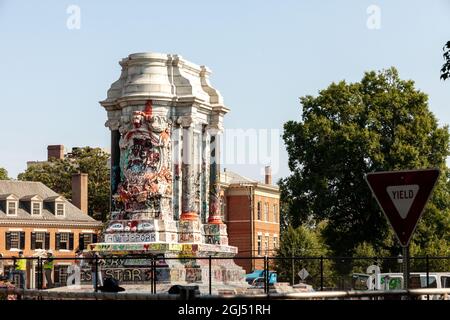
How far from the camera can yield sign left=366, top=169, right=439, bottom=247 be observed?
42.7ft

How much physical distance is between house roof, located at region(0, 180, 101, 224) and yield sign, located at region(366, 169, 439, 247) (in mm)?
79981

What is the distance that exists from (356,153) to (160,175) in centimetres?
2369

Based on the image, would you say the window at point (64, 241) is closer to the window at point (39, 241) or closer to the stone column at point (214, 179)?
the window at point (39, 241)

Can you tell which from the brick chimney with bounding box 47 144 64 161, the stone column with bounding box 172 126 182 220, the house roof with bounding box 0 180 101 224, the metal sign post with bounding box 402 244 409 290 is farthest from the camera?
the brick chimney with bounding box 47 144 64 161

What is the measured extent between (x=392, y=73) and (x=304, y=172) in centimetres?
916

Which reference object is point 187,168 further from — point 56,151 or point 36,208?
point 56,151

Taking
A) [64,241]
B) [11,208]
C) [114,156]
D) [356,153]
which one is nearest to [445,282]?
[114,156]

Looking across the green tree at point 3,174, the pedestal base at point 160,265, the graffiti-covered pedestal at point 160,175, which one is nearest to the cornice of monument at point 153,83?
the graffiti-covered pedestal at point 160,175

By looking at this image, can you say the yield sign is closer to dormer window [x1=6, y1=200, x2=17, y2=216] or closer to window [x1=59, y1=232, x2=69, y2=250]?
dormer window [x1=6, y1=200, x2=17, y2=216]

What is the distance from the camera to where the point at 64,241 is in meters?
94.5

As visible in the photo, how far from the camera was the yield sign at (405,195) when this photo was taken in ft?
42.7

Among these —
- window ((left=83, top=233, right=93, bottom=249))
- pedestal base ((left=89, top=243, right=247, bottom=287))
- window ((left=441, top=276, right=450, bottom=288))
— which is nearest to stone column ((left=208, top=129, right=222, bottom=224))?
pedestal base ((left=89, top=243, right=247, bottom=287))

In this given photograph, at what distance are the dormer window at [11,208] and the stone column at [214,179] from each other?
123 feet
